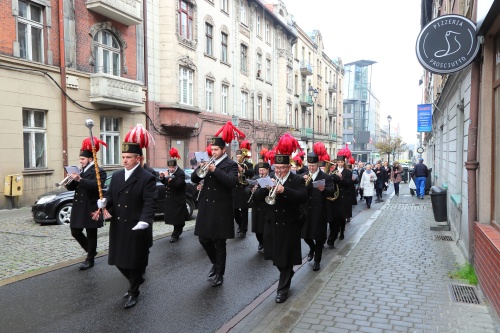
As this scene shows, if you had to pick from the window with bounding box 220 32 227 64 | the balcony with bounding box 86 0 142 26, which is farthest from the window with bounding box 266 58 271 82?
the balcony with bounding box 86 0 142 26

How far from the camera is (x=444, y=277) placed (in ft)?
20.8

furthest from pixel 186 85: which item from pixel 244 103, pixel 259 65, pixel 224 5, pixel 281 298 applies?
pixel 281 298

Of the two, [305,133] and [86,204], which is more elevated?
[305,133]

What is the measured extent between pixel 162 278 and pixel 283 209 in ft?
7.54

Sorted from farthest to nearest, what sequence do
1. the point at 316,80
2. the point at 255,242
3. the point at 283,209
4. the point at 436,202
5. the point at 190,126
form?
the point at 316,80, the point at 190,126, the point at 436,202, the point at 255,242, the point at 283,209

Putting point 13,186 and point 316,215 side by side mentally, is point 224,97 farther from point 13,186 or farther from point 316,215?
point 316,215

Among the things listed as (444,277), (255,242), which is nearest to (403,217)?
(255,242)

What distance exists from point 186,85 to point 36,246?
1709cm

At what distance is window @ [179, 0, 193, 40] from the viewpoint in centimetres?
2361

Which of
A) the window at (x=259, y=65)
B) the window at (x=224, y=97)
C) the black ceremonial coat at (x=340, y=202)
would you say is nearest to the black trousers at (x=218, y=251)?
the black ceremonial coat at (x=340, y=202)

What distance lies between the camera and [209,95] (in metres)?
27.0

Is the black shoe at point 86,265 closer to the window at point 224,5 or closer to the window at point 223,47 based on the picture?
the window at point 223,47

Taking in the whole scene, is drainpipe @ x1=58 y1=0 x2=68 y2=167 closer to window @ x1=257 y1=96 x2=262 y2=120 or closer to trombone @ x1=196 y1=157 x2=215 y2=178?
trombone @ x1=196 y1=157 x2=215 y2=178

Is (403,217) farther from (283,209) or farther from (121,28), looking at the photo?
(121,28)
